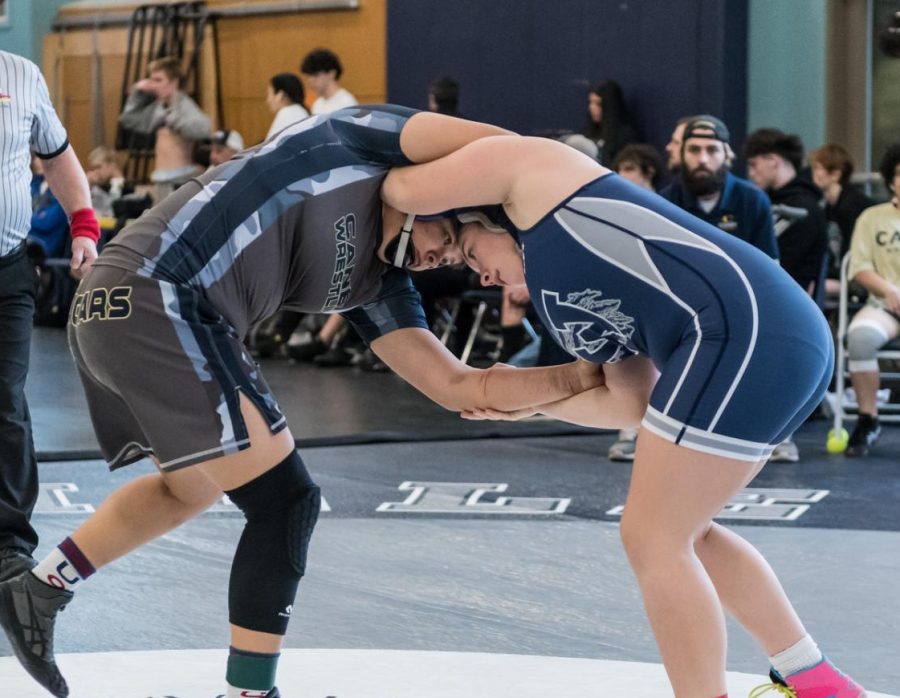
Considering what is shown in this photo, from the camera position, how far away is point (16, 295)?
3.63m

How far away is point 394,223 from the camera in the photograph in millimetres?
2549

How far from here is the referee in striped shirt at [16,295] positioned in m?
3.61

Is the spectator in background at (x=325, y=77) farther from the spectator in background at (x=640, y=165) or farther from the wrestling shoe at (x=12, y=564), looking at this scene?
the wrestling shoe at (x=12, y=564)

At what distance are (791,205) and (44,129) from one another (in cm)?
370

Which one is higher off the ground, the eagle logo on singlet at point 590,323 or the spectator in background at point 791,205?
the eagle logo on singlet at point 590,323

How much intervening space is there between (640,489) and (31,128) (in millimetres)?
2011

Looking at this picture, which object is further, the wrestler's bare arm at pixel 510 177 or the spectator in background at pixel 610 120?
the spectator in background at pixel 610 120

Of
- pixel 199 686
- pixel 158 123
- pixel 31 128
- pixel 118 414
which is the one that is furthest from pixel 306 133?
pixel 158 123

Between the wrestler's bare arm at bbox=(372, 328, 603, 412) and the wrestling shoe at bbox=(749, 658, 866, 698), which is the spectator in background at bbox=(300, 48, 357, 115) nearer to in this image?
the wrestler's bare arm at bbox=(372, 328, 603, 412)

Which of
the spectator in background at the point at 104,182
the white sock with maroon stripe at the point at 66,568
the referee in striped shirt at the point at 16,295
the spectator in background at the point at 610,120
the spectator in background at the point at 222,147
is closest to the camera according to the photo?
the white sock with maroon stripe at the point at 66,568

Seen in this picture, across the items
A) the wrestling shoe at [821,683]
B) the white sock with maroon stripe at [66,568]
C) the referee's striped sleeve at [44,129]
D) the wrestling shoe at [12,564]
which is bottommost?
the wrestling shoe at [12,564]

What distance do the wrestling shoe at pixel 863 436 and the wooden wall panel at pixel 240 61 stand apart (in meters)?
5.61

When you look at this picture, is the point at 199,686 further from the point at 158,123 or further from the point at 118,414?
the point at 158,123

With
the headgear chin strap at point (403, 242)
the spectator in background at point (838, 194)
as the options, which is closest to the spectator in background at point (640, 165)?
the spectator in background at point (838, 194)
